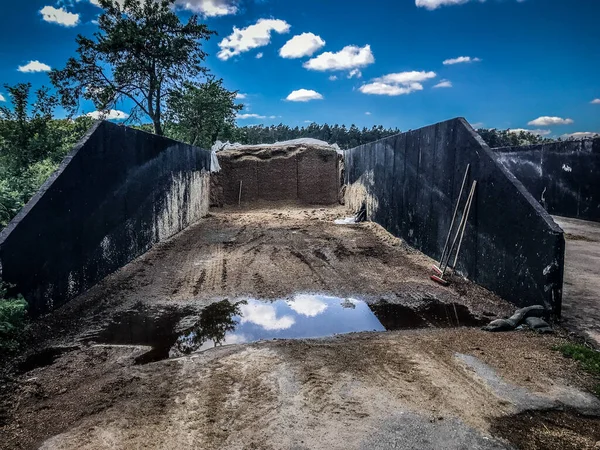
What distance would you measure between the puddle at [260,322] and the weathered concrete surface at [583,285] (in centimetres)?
85

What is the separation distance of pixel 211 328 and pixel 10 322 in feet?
5.23

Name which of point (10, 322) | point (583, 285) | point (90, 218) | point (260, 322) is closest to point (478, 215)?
point (583, 285)

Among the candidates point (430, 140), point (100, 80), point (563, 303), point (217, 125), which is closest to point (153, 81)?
point (100, 80)

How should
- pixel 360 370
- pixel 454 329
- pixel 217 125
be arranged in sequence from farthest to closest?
pixel 217 125
pixel 454 329
pixel 360 370

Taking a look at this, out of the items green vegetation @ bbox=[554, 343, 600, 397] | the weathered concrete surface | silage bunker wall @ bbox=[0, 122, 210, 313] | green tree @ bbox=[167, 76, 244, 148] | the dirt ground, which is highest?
green tree @ bbox=[167, 76, 244, 148]

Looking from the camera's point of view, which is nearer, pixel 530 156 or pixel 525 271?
pixel 525 271

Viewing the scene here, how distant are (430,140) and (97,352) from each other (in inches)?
211

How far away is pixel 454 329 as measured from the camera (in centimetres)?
378

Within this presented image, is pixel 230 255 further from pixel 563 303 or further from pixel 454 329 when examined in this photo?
pixel 563 303

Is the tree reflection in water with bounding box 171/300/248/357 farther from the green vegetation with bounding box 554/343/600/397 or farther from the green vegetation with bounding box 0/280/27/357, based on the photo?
the green vegetation with bounding box 554/343/600/397

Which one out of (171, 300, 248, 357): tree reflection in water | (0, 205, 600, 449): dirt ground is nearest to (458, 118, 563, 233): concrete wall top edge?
(0, 205, 600, 449): dirt ground

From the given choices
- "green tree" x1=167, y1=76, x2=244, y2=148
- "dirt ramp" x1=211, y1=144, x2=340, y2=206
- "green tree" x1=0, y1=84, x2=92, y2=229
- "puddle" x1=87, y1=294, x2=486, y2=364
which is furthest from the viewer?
"green tree" x1=167, y1=76, x2=244, y2=148

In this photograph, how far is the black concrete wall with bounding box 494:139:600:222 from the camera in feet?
35.4

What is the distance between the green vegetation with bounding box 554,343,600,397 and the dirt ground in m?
0.08
